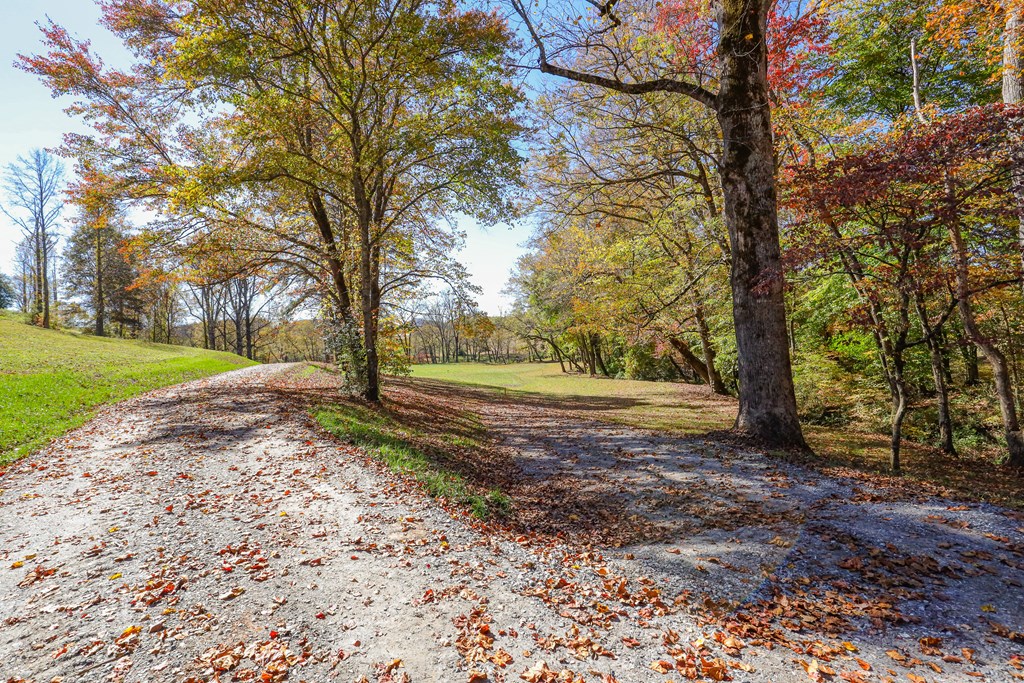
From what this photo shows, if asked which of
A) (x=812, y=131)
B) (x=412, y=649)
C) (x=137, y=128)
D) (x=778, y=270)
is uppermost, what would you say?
(x=137, y=128)

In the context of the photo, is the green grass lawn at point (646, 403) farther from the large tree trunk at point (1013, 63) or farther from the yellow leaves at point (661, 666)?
the yellow leaves at point (661, 666)

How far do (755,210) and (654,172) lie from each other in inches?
187

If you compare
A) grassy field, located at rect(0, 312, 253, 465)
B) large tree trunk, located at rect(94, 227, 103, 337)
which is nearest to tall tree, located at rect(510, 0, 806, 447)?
grassy field, located at rect(0, 312, 253, 465)

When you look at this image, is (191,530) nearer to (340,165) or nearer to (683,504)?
(683,504)

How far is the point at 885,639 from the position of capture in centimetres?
332

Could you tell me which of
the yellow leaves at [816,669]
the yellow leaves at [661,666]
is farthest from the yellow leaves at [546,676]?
the yellow leaves at [816,669]

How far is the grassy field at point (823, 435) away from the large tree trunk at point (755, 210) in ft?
4.05

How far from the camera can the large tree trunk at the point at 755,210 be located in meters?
7.64

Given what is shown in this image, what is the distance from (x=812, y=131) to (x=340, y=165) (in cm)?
1264

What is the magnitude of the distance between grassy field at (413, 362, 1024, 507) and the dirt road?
1.71 m

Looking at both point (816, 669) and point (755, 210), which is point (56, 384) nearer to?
point (816, 669)

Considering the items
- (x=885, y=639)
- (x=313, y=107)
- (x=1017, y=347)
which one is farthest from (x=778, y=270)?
(x=313, y=107)

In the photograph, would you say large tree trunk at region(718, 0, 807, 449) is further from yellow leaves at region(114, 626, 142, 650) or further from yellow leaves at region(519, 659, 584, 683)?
yellow leaves at region(114, 626, 142, 650)

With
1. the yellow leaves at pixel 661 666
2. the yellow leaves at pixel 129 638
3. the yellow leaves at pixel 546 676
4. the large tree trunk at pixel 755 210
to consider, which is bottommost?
the yellow leaves at pixel 546 676
